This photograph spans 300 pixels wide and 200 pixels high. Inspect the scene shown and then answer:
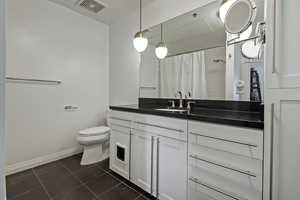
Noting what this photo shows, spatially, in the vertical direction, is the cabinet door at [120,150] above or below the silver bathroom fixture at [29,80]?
below

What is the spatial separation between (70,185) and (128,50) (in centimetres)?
206

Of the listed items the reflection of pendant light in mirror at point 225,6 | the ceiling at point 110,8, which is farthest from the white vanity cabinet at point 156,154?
the ceiling at point 110,8

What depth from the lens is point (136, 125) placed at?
59.4 inches

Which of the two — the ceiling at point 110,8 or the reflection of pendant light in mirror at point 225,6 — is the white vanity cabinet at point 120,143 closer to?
the reflection of pendant light in mirror at point 225,6

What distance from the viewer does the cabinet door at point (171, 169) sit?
3.77 feet

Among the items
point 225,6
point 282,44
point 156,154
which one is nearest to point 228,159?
point 156,154

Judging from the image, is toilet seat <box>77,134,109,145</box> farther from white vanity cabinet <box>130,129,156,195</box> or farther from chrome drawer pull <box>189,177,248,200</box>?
chrome drawer pull <box>189,177,248,200</box>

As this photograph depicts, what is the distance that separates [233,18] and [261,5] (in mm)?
307

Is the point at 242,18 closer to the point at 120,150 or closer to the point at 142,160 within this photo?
the point at 142,160

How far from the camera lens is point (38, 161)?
2.04 m

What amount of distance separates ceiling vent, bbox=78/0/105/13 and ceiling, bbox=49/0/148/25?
0.04m

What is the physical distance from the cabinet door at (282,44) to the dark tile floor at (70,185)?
1450 mm

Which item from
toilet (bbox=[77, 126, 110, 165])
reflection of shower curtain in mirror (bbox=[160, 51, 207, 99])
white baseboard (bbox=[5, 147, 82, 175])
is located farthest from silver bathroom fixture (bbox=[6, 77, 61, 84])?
reflection of shower curtain in mirror (bbox=[160, 51, 207, 99])

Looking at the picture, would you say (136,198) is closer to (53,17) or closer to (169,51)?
(169,51)
